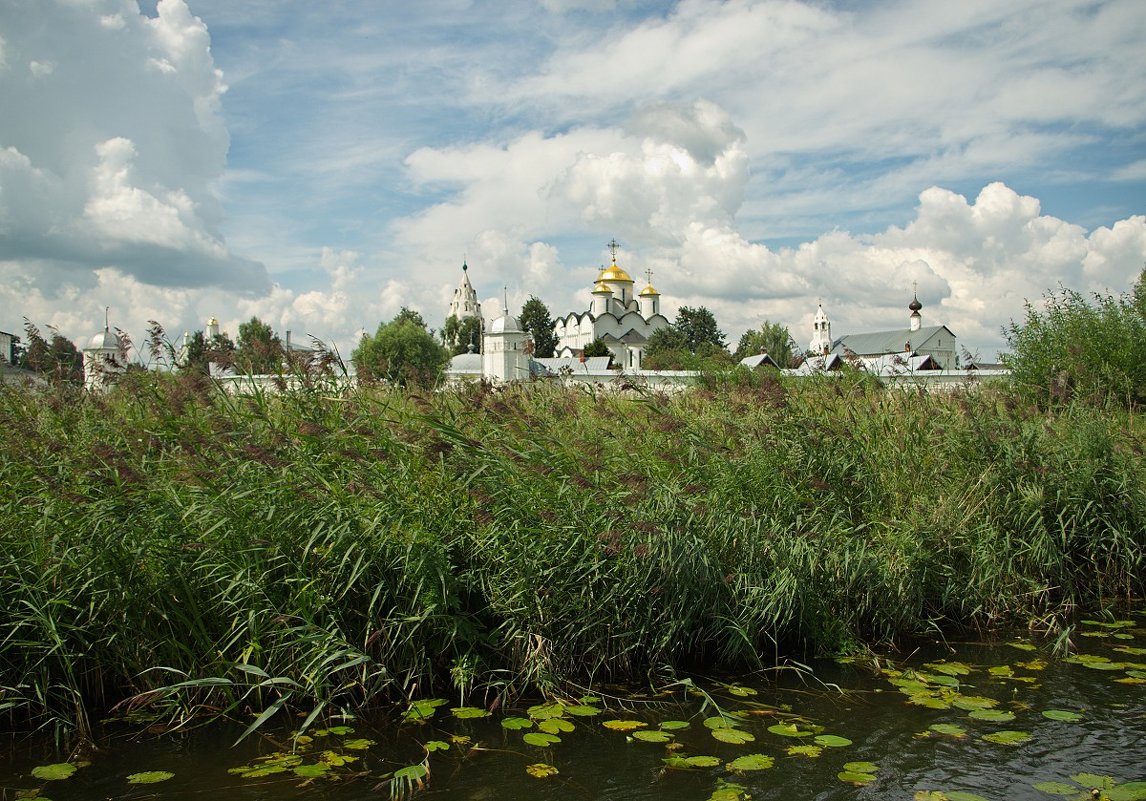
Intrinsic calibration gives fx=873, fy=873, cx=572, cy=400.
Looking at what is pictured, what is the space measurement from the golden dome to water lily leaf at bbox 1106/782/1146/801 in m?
83.5

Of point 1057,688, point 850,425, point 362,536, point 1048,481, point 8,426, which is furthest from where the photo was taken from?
point 850,425

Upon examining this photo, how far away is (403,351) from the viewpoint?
201 feet

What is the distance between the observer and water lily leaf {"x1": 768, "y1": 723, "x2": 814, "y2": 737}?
429 cm

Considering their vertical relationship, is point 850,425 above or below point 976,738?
above

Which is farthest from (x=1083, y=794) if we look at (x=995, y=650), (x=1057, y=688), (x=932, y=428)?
(x=932, y=428)

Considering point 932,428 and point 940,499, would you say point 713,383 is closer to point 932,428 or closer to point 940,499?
point 932,428

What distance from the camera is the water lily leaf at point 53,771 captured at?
3.73 meters

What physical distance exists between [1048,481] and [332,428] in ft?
18.0

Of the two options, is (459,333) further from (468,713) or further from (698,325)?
(468,713)

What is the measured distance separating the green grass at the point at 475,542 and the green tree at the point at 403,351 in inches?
11.5

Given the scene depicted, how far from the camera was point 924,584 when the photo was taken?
19.8 ft

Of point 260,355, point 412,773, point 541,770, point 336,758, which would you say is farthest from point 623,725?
point 260,355

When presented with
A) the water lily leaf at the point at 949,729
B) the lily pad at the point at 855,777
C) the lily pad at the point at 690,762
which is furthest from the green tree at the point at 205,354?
the water lily leaf at the point at 949,729

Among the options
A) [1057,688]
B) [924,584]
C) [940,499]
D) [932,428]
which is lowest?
[1057,688]
